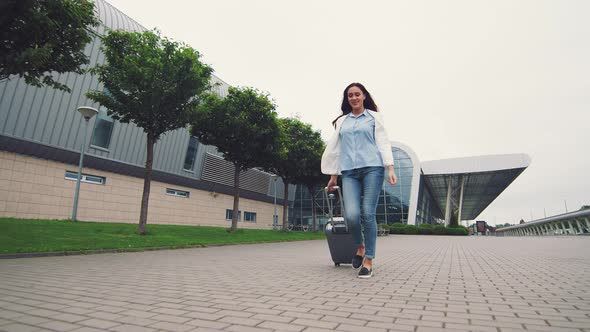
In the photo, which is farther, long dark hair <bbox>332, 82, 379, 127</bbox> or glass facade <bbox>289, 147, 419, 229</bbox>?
glass facade <bbox>289, 147, 419, 229</bbox>

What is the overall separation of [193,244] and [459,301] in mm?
8813

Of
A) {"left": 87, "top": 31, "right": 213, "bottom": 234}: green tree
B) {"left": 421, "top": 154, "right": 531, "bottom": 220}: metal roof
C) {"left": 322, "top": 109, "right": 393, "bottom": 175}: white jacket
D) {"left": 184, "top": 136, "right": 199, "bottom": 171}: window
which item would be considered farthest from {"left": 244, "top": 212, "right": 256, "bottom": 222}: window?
{"left": 322, "top": 109, "right": 393, "bottom": 175}: white jacket

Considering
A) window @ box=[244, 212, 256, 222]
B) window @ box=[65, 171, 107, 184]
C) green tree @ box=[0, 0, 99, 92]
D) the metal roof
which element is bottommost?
window @ box=[244, 212, 256, 222]

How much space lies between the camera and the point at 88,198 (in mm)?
20219

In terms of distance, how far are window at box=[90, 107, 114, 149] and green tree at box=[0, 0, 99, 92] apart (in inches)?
472

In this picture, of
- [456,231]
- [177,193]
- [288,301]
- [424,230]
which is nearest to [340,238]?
[288,301]

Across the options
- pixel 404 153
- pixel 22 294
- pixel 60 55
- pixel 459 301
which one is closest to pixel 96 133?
pixel 60 55

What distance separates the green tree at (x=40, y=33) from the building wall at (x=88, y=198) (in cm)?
1048

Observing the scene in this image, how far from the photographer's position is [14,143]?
16.3m

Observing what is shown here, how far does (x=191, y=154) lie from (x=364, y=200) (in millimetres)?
25366

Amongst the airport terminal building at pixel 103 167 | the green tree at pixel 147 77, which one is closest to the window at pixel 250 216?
the airport terminal building at pixel 103 167

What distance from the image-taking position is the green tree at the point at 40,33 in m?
7.38

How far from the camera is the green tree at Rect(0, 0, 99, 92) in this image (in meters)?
7.38

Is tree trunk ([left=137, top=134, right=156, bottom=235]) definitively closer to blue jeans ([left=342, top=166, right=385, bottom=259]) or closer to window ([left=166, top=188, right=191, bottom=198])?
blue jeans ([left=342, top=166, right=385, bottom=259])
